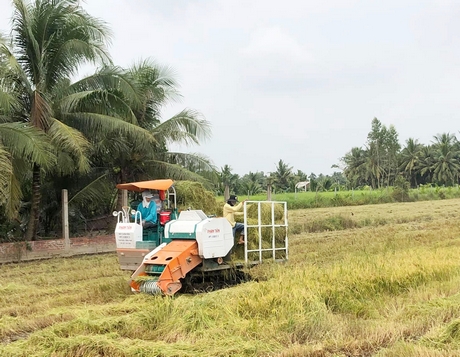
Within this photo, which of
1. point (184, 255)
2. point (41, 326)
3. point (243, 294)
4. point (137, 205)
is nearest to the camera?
point (41, 326)

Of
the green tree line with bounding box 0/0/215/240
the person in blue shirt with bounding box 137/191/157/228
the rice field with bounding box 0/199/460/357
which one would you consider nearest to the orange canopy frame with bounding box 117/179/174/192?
the person in blue shirt with bounding box 137/191/157/228

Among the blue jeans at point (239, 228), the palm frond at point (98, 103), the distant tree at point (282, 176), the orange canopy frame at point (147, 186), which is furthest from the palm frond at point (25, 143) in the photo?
the distant tree at point (282, 176)

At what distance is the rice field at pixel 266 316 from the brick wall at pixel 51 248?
386 cm

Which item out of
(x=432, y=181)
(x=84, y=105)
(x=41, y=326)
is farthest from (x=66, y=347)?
(x=432, y=181)

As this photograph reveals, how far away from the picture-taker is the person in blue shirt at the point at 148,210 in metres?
9.79

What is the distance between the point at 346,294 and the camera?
733 centimetres

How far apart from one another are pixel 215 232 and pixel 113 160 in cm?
923

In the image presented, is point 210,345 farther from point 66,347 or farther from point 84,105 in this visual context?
point 84,105

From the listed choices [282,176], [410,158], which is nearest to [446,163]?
[410,158]

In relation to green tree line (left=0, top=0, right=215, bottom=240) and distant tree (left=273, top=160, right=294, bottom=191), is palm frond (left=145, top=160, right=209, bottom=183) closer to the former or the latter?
green tree line (left=0, top=0, right=215, bottom=240)

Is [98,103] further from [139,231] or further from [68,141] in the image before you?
[139,231]

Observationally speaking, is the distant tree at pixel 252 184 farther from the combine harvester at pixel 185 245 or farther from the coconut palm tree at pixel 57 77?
the combine harvester at pixel 185 245

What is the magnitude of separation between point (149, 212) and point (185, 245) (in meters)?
1.24

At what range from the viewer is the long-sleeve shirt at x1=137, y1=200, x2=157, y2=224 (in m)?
9.80
